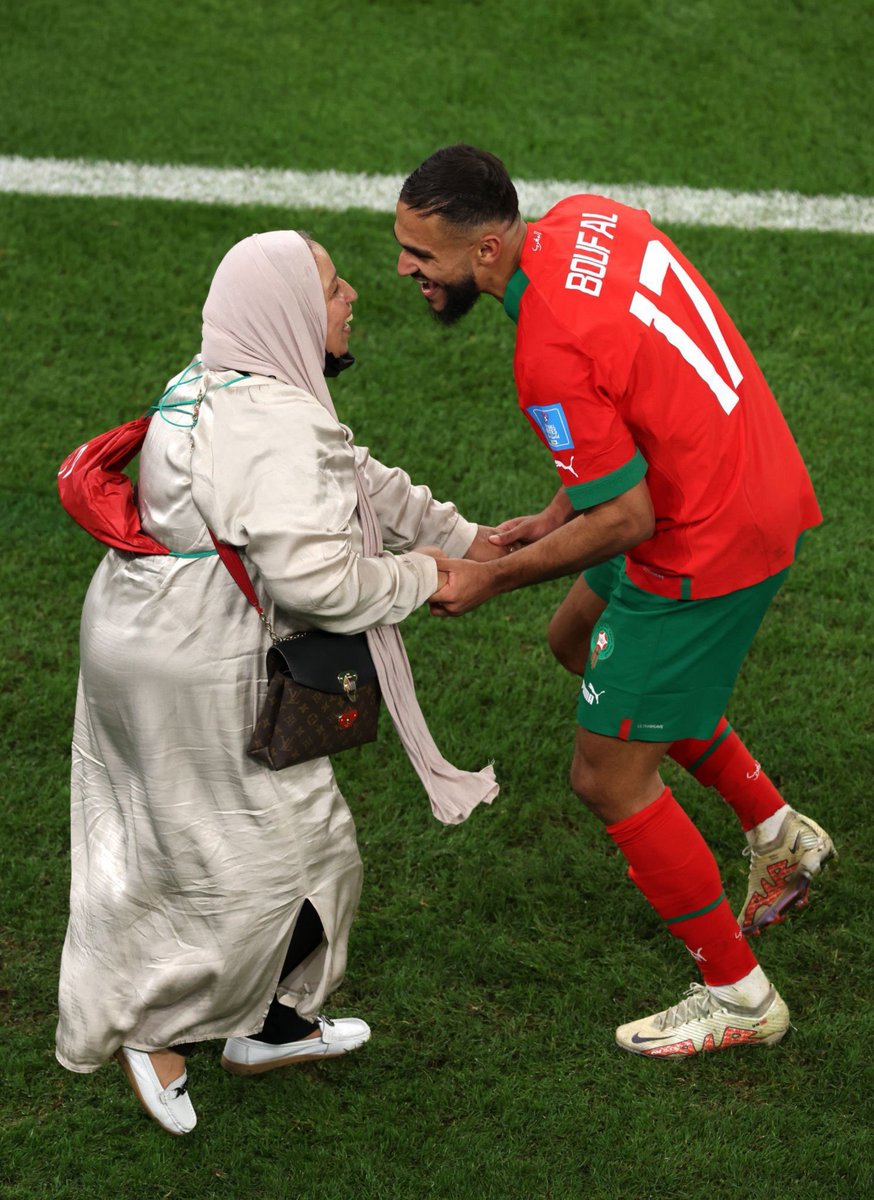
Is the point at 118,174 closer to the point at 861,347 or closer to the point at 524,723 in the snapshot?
the point at 861,347

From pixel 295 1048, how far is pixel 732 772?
1.38m

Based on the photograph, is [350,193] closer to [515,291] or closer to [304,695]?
[515,291]

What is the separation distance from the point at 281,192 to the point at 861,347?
320 cm

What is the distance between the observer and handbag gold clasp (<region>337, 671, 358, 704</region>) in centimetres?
324

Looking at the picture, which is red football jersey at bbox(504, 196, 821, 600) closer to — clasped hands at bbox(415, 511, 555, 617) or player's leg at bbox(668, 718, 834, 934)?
clasped hands at bbox(415, 511, 555, 617)

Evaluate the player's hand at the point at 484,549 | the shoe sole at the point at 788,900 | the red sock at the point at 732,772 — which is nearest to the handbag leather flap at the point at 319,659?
the player's hand at the point at 484,549

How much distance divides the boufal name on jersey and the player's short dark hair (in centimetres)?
18

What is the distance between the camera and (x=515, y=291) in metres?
3.38

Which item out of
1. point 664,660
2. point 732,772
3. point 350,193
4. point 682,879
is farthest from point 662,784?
point 350,193

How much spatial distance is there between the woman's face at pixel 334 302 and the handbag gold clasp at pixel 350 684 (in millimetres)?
696

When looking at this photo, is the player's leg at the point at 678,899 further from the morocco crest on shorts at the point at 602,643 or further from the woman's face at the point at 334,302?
the woman's face at the point at 334,302

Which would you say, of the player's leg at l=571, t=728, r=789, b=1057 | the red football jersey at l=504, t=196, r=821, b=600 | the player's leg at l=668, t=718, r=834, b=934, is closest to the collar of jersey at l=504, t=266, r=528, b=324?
the red football jersey at l=504, t=196, r=821, b=600

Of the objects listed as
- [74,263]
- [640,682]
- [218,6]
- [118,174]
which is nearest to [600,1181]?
[640,682]

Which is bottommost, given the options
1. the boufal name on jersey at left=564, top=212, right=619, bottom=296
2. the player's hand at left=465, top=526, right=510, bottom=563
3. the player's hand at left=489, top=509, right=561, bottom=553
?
the player's hand at left=465, top=526, right=510, bottom=563
